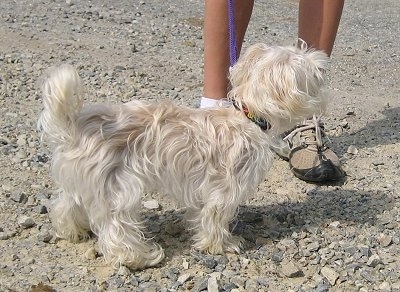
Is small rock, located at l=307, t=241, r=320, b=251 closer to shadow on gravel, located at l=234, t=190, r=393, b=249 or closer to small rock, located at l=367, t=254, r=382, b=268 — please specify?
shadow on gravel, located at l=234, t=190, r=393, b=249

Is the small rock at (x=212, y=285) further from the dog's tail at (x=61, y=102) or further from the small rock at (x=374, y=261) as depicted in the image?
the dog's tail at (x=61, y=102)

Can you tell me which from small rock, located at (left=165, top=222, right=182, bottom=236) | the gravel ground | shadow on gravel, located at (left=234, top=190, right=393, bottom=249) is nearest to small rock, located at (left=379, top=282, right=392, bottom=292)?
the gravel ground

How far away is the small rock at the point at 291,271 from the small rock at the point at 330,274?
12 cm

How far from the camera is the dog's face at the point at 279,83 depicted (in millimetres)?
3406

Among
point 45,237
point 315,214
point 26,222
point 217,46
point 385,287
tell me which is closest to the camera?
→ point 385,287

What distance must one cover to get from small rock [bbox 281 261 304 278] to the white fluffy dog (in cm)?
28

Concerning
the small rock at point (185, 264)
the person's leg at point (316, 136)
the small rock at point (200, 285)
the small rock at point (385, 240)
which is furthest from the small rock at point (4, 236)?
the small rock at point (385, 240)

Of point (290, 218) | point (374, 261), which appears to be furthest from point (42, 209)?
point (374, 261)

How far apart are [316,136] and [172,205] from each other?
1224mm

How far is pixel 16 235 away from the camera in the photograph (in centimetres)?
368

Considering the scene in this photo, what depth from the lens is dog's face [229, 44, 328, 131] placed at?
134 inches

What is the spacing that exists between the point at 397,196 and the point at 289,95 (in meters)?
1.45

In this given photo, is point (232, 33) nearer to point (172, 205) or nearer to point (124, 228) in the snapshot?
point (172, 205)

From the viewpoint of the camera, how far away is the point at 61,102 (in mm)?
3080
